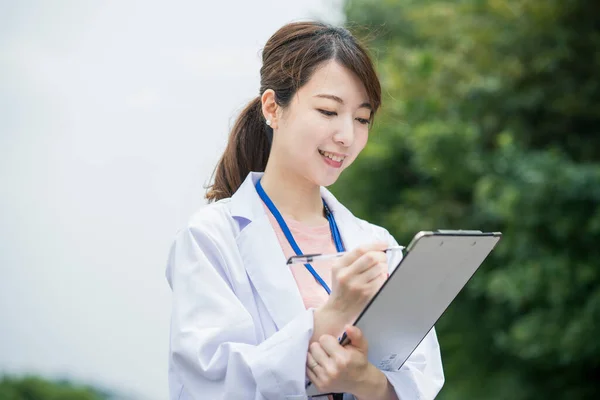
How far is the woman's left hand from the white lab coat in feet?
0.09

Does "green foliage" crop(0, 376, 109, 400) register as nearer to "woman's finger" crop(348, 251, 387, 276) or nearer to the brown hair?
the brown hair

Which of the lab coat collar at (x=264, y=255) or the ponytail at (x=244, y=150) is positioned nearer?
the lab coat collar at (x=264, y=255)

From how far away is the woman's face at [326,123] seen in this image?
1.59 m

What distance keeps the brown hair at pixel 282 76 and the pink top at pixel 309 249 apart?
187 mm

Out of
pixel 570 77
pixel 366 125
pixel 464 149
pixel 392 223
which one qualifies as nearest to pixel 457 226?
pixel 392 223

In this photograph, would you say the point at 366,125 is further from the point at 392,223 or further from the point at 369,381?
the point at 392,223

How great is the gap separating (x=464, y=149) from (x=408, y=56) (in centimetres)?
99

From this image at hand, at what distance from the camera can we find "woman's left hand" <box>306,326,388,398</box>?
1.42 metres

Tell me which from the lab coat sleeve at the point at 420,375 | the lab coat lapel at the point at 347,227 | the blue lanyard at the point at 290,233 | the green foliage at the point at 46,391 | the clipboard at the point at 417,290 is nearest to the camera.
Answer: the clipboard at the point at 417,290

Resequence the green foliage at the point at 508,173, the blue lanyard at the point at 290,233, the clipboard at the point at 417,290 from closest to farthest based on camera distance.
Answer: the clipboard at the point at 417,290 → the blue lanyard at the point at 290,233 → the green foliage at the point at 508,173

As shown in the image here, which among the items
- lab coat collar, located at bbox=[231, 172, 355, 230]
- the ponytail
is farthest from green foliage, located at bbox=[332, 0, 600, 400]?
lab coat collar, located at bbox=[231, 172, 355, 230]

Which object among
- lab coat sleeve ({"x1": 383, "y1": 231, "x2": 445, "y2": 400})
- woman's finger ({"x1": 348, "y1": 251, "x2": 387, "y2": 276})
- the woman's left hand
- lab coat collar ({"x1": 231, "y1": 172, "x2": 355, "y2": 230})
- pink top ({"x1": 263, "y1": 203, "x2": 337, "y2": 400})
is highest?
lab coat collar ({"x1": 231, "y1": 172, "x2": 355, "y2": 230})

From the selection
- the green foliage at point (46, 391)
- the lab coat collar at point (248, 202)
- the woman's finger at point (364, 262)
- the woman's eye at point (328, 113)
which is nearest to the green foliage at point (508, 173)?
the green foliage at point (46, 391)

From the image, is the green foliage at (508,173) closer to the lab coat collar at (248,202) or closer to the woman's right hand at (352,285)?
the lab coat collar at (248,202)
